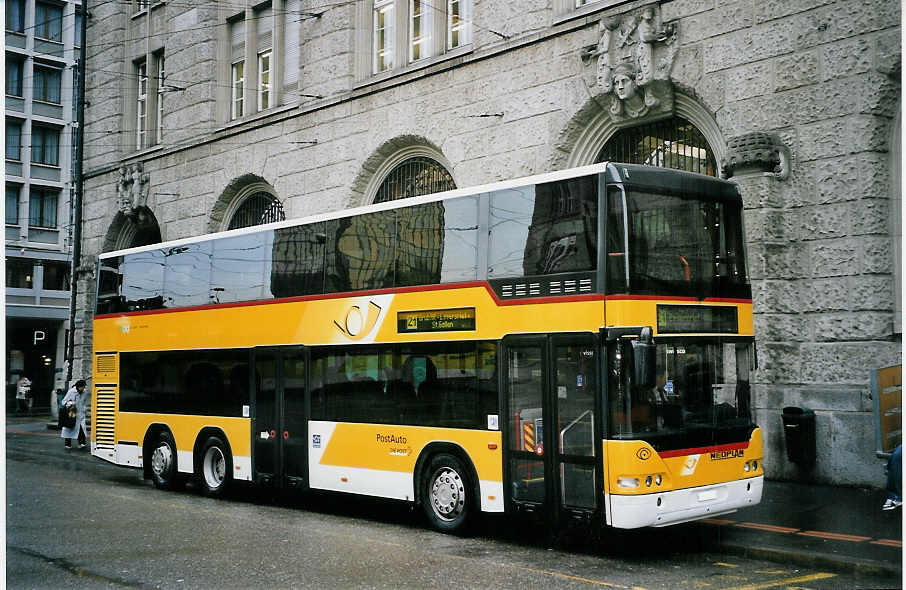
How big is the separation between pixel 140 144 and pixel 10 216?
22.4 m

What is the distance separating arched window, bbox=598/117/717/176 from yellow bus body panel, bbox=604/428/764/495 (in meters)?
6.84

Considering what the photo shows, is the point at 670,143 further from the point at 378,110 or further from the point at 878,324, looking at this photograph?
the point at 378,110

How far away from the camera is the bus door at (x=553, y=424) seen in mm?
9727

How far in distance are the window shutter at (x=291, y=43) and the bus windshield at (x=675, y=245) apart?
1574 centimetres

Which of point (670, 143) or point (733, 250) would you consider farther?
point (670, 143)

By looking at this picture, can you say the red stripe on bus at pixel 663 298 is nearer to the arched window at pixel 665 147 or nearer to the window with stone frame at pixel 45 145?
the arched window at pixel 665 147

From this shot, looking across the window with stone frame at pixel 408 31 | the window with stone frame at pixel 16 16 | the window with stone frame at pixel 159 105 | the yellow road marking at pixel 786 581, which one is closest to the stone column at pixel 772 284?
the yellow road marking at pixel 786 581

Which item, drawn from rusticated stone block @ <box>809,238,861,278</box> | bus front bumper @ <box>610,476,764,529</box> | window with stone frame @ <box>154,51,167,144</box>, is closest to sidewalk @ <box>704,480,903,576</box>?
bus front bumper @ <box>610,476,764,529</box>

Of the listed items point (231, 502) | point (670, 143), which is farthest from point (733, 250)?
point (231, 502)

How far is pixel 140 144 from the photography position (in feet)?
99.5

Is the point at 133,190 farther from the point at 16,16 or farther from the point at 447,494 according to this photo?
the point at 16,16

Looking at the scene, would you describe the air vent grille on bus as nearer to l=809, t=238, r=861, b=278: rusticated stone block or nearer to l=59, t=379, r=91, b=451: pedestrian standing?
l=59, t=379, r=91, b=451: pedestrian standing

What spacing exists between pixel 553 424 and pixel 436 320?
80.1 inches

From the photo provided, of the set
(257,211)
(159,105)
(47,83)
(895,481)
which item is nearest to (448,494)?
(895,481)
